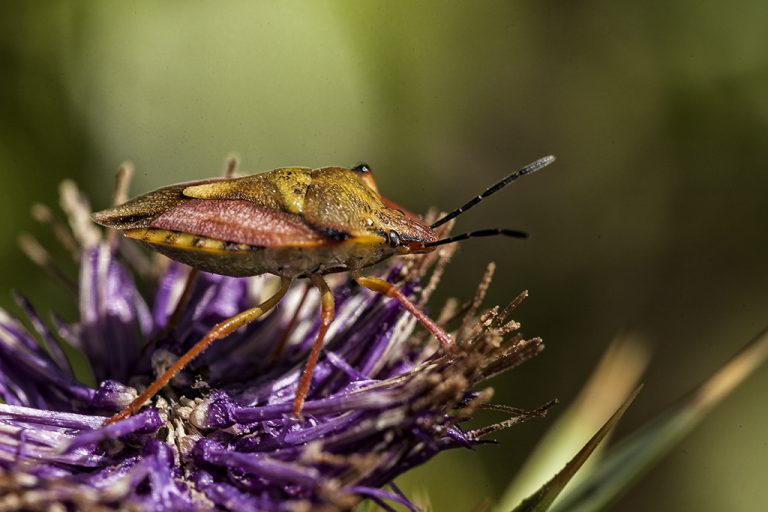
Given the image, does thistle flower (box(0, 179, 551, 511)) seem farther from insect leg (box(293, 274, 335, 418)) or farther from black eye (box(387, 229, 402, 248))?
black eye (box(387, 229, 402, 248))

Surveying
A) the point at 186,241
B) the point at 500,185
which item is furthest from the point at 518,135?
the point at 186,241

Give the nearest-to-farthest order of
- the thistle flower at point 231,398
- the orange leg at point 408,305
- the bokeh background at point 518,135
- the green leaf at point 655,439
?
the thistle flower at point 231,398, the orange leg at point 408,305, the green leaf at point 655,439, the bokeh background at point 518,135

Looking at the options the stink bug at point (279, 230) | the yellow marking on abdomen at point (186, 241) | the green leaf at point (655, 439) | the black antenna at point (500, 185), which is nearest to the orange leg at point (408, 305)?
the stink bug at point (279, 230)

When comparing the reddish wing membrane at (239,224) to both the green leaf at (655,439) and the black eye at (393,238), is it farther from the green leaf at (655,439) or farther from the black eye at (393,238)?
the green leaf at (655,439)

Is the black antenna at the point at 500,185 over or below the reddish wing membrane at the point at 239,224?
below

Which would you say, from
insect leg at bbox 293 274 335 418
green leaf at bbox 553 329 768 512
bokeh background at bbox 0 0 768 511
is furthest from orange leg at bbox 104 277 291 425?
bokeh background at bbox 0 0 768 511

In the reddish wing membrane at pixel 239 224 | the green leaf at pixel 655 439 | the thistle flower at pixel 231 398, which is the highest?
the reddish wing membrane at pixel 239 224

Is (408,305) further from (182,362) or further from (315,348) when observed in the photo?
(182,362)

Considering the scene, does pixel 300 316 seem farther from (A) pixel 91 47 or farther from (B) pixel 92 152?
(A) pixel 91 47
